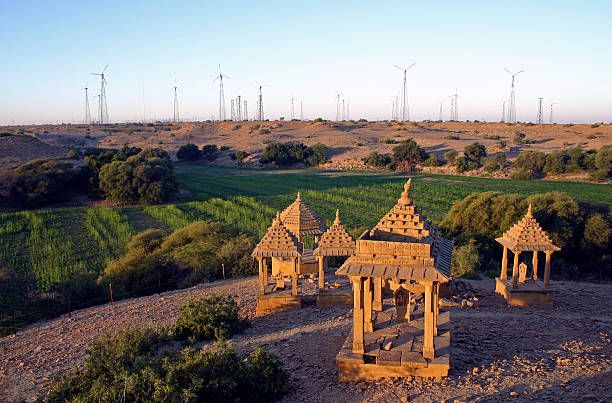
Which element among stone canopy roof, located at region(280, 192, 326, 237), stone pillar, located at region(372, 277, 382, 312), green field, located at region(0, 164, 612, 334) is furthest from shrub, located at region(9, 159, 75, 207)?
stone pillar, located at region(372, 277, 382, 312)

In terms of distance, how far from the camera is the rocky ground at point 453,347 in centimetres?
927

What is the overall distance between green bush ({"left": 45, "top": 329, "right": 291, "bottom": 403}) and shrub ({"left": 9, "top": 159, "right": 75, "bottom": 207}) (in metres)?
37.7

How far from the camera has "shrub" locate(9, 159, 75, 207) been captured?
4178 cm

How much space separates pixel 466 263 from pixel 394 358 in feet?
35.8

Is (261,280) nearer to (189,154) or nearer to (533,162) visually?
(533,162)

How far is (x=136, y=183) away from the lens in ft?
142

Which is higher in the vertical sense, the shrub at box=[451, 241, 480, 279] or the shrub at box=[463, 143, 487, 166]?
the shrub at box=[463, 143, 487, 166]

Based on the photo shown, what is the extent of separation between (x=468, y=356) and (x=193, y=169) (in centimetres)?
6589

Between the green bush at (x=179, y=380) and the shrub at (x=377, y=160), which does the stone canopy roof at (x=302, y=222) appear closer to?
the green bush at (x=179, y=380)

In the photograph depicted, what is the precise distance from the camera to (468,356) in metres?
10.8

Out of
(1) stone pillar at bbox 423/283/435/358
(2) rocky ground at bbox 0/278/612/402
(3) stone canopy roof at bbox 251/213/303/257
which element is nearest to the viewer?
(2) rocky ground at bbox 0/278/612/402

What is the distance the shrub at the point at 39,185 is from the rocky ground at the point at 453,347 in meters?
30.5

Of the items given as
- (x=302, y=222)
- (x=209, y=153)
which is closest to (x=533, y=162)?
(x=302, y=222)

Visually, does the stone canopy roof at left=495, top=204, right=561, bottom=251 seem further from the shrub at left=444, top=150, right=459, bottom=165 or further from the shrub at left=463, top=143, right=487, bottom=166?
the shrub at left=444, top=150, right=459, bottom=165
